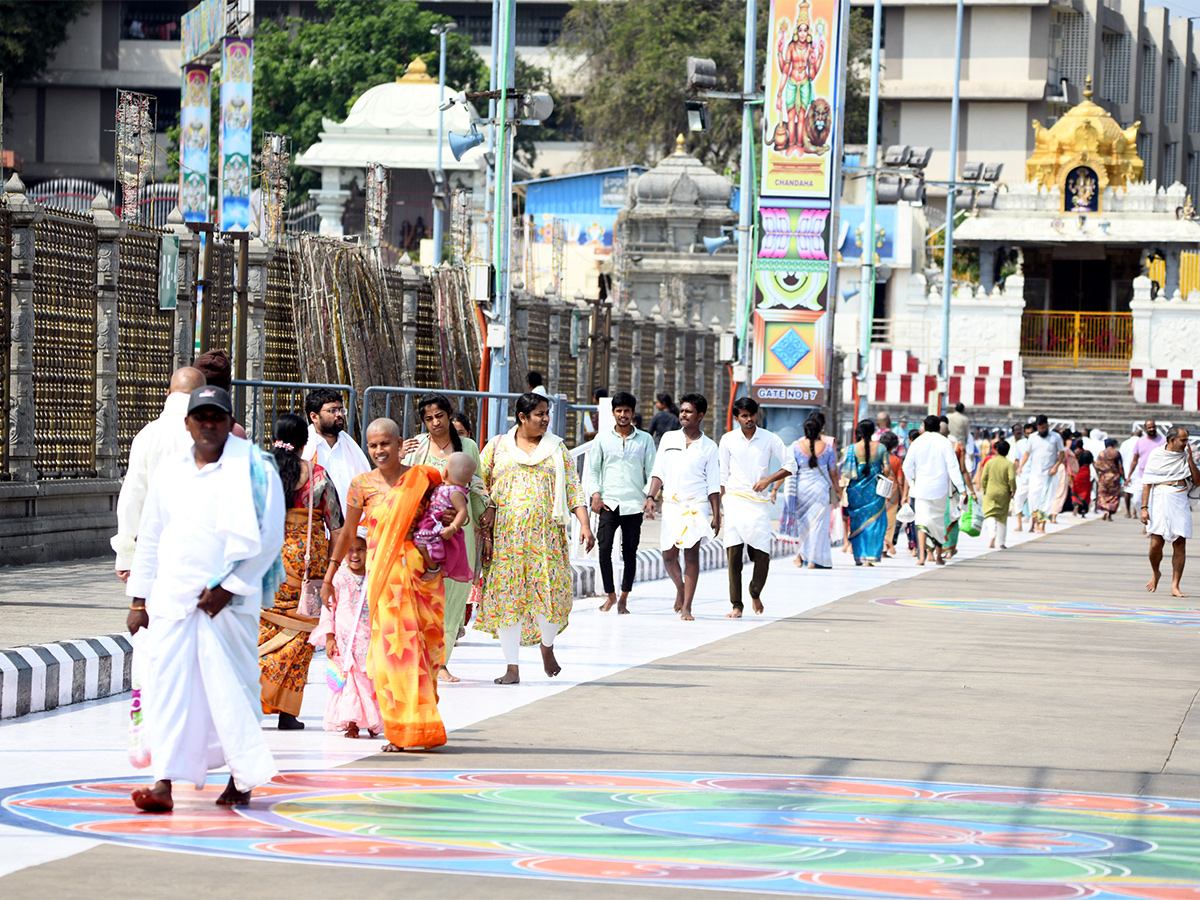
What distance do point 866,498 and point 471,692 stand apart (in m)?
12.0

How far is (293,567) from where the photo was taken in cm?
944

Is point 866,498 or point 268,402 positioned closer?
point 268,402

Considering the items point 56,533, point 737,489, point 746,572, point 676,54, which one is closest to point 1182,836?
point 737,489

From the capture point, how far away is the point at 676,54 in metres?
66.4

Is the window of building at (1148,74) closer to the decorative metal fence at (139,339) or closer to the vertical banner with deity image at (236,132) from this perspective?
the vertical banner with deity image at (236,132)

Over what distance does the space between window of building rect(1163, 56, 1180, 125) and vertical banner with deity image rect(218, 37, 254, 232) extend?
63.4 m

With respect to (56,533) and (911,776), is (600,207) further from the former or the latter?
(911,776)

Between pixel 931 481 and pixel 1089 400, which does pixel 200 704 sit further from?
pixel 1089 400

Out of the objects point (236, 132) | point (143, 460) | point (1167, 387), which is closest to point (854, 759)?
point (143, 460)

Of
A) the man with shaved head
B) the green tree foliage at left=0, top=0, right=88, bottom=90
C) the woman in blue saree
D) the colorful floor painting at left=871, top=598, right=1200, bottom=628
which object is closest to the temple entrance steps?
the woman in blue saree

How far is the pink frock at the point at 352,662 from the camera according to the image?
9.06m

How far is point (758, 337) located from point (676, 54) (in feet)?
135

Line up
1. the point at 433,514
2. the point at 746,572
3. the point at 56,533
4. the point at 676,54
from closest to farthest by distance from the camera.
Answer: the point at 433,514
the point at 56,533
the point at 746,572
the point at 676,54

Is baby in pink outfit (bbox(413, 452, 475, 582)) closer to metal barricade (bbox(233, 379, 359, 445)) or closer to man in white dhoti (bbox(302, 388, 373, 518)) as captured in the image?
man in white dhoti (bbox(302, 388, 373, 518))
